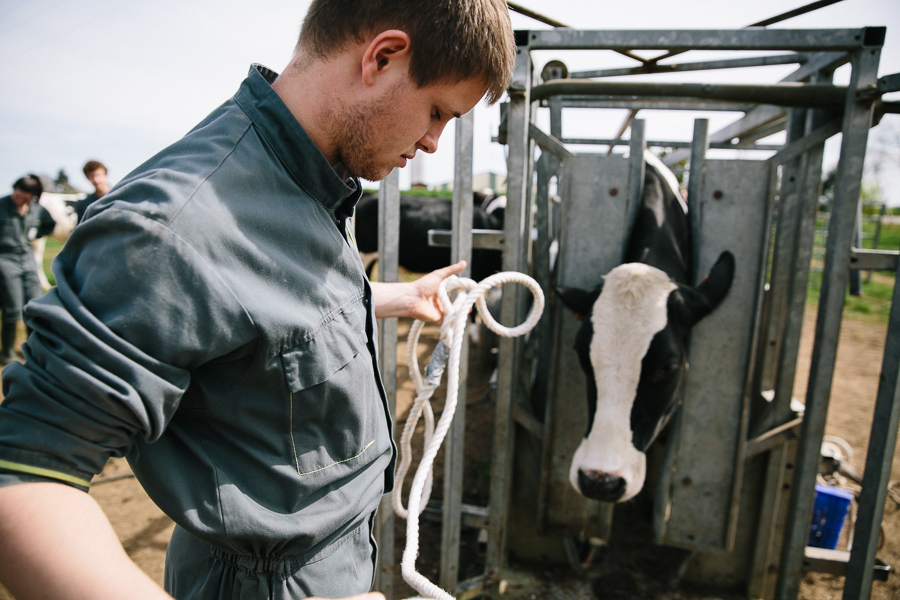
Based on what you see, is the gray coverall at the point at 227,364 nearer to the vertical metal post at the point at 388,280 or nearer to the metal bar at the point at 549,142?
the vertical metal post at the point at 388,280

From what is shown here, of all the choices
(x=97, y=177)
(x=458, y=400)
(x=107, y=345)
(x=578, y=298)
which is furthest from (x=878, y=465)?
(x=97, y=177)

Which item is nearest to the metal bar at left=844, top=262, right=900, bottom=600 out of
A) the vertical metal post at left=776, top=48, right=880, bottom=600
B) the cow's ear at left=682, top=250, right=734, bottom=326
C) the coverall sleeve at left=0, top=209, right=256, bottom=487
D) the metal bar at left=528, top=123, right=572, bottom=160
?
the vertical metal post at left=776, top=48, right=880, bottom=600

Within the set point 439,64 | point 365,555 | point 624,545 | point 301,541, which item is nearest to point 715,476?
point 624,545

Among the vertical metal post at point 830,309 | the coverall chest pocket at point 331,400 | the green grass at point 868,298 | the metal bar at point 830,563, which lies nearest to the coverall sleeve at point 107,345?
the coverall chest pocket at point 331,400

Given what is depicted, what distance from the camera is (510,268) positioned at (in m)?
1.97

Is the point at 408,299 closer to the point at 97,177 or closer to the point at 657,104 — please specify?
the point at 657,104

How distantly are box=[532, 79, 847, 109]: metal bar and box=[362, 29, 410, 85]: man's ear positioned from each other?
1.56 m

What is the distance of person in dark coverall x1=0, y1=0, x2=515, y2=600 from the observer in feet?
1.79

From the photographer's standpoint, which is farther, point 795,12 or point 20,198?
point 20,198

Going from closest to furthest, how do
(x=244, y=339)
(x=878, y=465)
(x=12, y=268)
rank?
(x=244, y=339) → (x=878, y=465) → (x=12, y=268)

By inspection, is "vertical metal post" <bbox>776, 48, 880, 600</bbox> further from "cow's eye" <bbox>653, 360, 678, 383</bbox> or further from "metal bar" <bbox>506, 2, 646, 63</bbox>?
"metal bar" <bbox>506, 2, 646, 63</bbox>

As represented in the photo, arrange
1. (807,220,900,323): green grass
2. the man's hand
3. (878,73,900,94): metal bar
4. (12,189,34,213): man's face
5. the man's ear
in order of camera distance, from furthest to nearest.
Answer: (807,220,900,323): green grass
(12,189,34,213): man's face
(878,73,900,94): metal bar
the man's hand
the man's ear

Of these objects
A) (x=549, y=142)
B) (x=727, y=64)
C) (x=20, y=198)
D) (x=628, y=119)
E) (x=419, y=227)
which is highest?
(x=628, y=119)

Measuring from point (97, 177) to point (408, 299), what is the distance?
4.74 m
